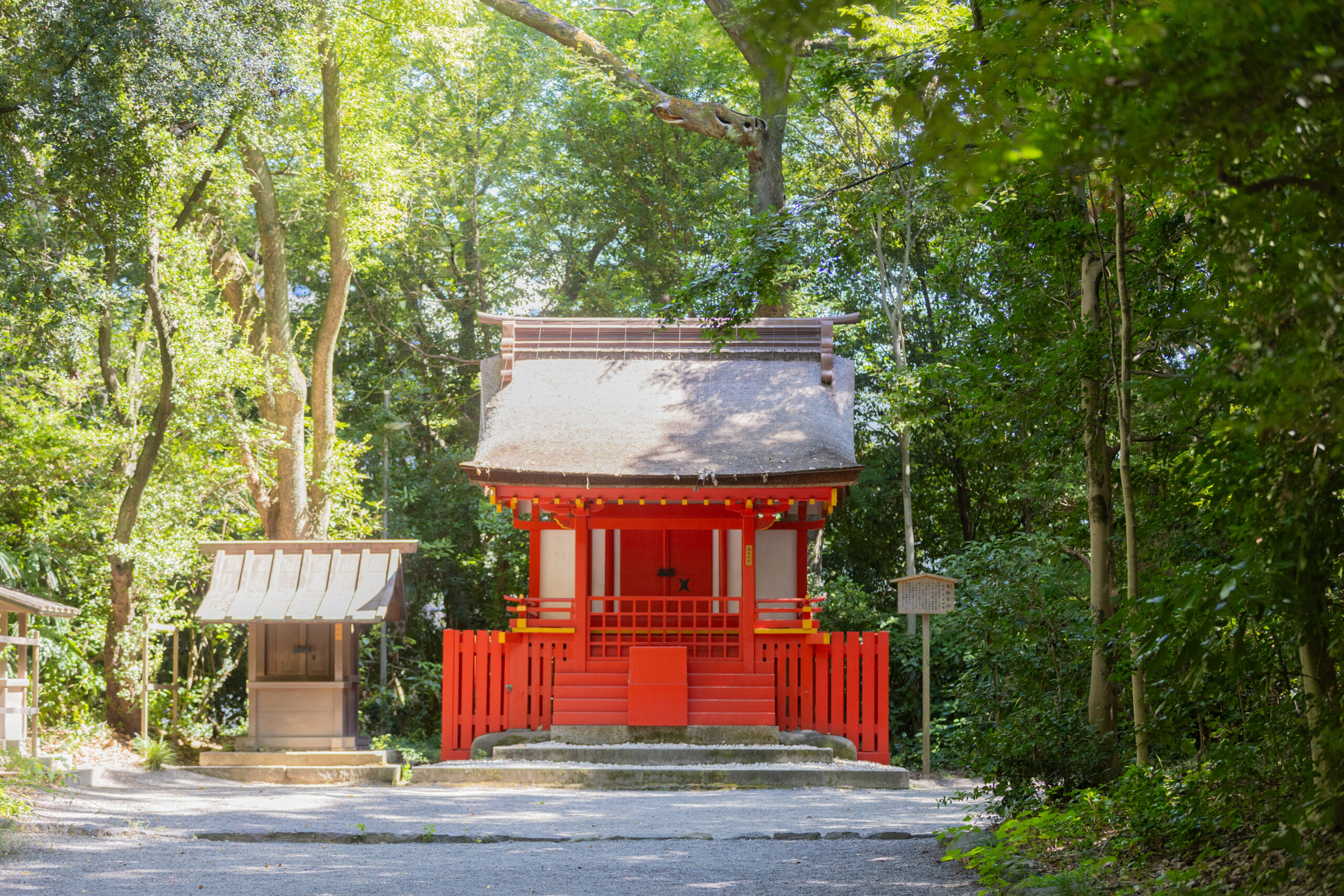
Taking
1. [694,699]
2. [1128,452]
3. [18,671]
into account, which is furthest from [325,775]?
[1128,452]

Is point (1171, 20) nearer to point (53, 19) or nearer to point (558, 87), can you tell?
point (53, 19)

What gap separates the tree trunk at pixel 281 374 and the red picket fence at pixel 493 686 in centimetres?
505

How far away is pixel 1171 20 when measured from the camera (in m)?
2.50

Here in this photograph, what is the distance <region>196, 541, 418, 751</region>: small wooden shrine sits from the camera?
10930 millimetres

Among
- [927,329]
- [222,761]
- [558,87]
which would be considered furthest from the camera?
[558,87]

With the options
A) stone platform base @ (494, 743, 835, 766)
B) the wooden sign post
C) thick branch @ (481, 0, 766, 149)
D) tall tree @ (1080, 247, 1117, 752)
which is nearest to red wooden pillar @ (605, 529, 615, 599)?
stone platform base @ (494, 743, 835, 766)

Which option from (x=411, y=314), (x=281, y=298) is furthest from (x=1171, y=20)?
(x=411, y=314)

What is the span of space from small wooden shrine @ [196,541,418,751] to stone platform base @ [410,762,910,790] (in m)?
1.74

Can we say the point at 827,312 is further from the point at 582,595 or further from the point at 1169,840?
the point at 1169,840

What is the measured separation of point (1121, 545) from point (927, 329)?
A: 13.1m

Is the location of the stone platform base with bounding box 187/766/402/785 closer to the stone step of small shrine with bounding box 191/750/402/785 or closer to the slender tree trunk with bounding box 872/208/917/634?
the stone step of small shrine with bounding box 191/750/402/785

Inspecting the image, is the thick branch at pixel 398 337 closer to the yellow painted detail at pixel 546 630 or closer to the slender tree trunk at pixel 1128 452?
the yellow painted detail at pixel 546 630

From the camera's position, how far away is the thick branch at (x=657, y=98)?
16109 mm

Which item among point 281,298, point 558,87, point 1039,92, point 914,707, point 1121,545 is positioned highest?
point 558,87
